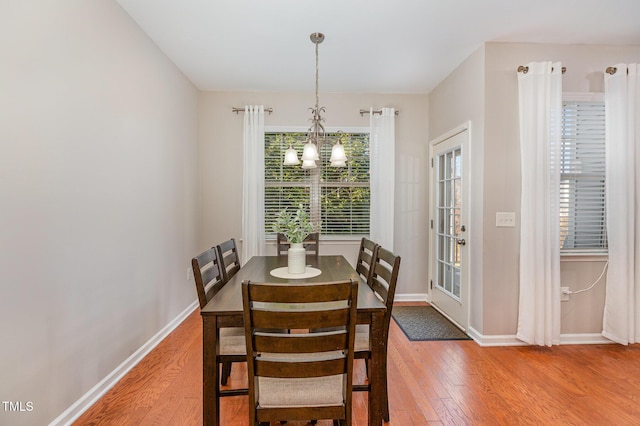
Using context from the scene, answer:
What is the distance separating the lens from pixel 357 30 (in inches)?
101

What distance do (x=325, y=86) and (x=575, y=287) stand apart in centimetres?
331

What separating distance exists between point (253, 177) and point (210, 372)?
2.68 meters

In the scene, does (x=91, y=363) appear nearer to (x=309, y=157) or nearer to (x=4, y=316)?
(x=4, y=316)

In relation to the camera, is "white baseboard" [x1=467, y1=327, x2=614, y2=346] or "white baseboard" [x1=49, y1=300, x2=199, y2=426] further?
"white baseboard" [x1=467, y1=327, x2=614, y2=346]

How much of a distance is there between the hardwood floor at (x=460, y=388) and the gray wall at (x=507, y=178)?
0.31 m

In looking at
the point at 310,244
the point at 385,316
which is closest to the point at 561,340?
the point at 385,316

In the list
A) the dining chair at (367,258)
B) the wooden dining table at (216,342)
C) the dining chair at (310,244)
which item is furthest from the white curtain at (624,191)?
the dining chair at (310,244)

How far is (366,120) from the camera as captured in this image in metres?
3.98

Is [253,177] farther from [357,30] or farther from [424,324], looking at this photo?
[424,324]

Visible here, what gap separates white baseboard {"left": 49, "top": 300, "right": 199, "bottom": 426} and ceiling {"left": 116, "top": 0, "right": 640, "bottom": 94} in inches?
104

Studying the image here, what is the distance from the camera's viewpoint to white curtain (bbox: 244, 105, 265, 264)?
3.82 meters

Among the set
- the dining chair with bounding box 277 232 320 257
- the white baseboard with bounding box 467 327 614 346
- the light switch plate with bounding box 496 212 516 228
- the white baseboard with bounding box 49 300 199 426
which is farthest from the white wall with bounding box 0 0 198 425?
the light switch plate with bounding box 496 212 516 228

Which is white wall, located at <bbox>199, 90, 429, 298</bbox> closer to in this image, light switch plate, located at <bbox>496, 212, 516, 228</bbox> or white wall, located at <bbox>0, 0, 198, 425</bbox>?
white wall, located at <bbox>0, 0, 198, 425</bbox>

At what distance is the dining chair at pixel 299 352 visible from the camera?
117 centimetres
